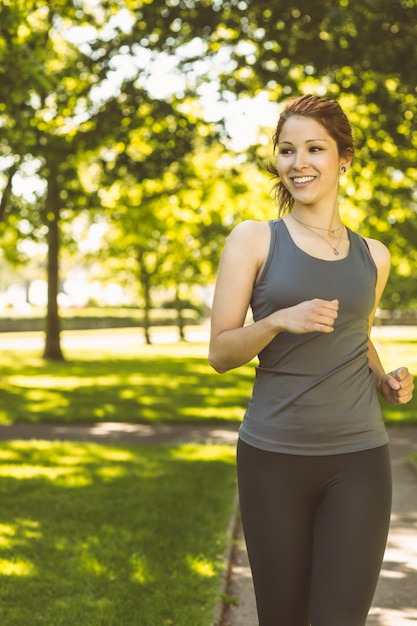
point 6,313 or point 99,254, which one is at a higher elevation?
point 99,254

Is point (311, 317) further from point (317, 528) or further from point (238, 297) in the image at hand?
point (317, 528)

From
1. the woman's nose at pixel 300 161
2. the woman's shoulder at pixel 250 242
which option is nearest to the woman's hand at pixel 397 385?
the woman's shoulder at pixel 250 242

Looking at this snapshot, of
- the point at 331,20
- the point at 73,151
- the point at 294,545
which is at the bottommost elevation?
the point at 294,545

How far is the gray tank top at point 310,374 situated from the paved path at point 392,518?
8.31ft

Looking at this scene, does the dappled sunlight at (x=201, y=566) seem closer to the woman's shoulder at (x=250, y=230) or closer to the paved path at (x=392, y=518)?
the paved path at (x=392, y=518)

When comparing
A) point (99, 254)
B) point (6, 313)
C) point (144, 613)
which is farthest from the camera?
point (6, 313)

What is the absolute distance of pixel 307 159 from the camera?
276 cm

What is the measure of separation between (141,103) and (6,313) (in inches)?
1657

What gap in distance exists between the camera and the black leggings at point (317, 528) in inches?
102

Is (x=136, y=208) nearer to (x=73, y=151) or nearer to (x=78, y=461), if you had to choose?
(x=73, y=151)

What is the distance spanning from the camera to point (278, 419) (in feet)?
8.62

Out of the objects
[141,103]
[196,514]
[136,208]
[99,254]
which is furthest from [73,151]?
[99,254]

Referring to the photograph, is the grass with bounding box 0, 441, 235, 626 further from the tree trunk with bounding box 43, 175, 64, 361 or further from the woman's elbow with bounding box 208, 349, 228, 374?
the tree trunk with bounding box 43, 175, 64, 361

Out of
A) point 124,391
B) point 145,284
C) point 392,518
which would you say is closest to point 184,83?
point 124,391
